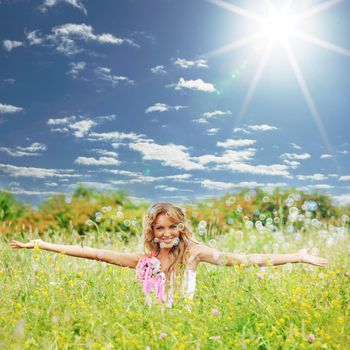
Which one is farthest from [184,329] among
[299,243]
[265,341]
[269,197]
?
[269,197]

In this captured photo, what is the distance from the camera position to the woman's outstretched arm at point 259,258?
5.05 m

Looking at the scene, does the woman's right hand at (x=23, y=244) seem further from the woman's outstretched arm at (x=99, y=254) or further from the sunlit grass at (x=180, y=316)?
the sunlit grass at (x=180, y=316)

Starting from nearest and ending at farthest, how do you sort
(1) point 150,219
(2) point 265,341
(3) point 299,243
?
(2) point 265,341 < (1) point 150,219 < (3) point 299,243

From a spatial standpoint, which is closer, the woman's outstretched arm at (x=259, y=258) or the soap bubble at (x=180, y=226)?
the woman's outstretched arm at (x=259, y=258)

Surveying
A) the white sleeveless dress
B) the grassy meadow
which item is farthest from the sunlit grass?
the white sleeveless dress

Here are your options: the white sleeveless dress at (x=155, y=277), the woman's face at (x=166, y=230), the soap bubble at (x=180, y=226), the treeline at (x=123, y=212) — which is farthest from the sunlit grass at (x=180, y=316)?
the treeline at (x=123, y=212)

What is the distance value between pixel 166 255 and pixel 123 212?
534 centimetres

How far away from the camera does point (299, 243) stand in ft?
28.7

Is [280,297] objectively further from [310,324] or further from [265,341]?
[265,341]

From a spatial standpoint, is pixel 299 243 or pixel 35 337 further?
pixel 299 243

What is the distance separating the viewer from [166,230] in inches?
211

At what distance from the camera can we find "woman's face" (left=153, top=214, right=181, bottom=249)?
536 centimetres

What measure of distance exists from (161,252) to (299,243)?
3822mm

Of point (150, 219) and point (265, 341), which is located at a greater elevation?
point (150, 219)
